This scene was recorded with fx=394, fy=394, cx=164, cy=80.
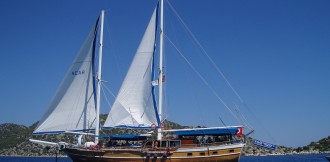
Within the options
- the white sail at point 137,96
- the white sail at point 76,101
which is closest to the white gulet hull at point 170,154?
the white sail at point 137,96

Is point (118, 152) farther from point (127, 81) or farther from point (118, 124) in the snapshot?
point (127, 81)

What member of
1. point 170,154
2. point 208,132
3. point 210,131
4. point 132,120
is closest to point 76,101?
point 132,120

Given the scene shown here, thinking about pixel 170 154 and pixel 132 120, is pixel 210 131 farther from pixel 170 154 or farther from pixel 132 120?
pixel 132 120

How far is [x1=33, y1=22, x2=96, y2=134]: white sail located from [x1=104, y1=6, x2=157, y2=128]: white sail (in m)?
2.72

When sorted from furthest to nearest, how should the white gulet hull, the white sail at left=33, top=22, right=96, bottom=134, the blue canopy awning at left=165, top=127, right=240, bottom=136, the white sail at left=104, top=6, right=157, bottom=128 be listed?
the white sail at left=33, top=22, right=96, bottom=134 → the white sail at left=104, top=6, right=157, bottom=128 → the blue canopy awning at left=165, top=127, right=240, bottom=136 → the white gulet hull

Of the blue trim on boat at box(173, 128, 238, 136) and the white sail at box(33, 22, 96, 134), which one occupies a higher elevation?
the white sail at box(33, 22, 96, 134)

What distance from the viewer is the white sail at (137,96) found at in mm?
38938

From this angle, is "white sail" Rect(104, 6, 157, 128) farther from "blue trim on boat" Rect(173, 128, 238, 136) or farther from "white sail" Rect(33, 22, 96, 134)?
"blue trim on boat" Rect(173, 128, 238, 136)

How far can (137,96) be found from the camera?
39188 millimetres

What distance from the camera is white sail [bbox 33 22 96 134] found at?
39.1 m

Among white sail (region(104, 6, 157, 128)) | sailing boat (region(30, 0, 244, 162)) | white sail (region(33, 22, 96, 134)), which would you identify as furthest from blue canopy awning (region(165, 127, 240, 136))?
white sail (region(33, 22, 96, 134))

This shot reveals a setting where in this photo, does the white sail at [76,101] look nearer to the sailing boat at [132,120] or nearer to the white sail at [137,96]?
the sailing boat at [132,120]

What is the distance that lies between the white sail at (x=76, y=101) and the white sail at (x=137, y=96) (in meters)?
2.72

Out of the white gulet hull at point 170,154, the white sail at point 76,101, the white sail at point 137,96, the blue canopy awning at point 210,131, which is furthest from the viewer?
the white sail at point 76,101
